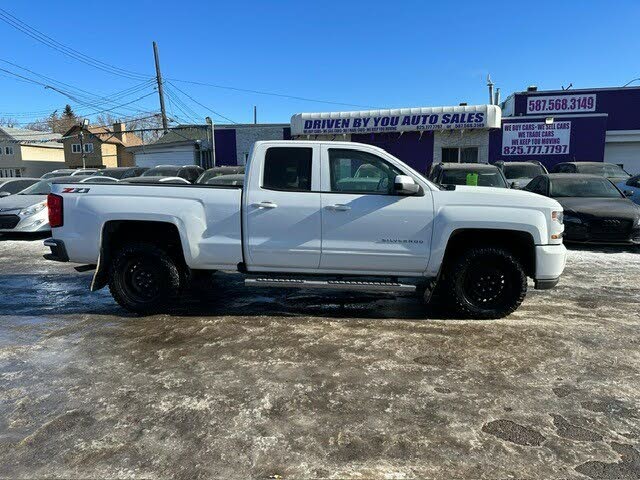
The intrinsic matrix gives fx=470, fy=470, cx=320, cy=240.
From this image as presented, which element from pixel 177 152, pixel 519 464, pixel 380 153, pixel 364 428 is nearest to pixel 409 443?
pixel 364 428

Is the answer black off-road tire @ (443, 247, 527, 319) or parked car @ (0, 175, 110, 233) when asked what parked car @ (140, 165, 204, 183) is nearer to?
parked car @ (0, 175, 110, 233)

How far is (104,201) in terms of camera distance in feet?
17.4

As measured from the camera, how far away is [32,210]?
1151 cm

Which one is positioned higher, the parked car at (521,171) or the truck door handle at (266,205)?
the parked car at (521,171)

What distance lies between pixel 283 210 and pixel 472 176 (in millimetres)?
5981

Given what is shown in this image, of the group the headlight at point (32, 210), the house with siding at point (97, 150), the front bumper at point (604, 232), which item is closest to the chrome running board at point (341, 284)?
the front bumper at point (604, 232)

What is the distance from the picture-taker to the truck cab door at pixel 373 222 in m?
5.06

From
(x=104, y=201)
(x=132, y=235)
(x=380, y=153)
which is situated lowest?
(x=132, y=235)

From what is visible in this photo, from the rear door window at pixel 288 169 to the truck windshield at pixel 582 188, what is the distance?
702cm

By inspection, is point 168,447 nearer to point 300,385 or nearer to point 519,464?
point 300,385

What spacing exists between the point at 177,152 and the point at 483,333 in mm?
25138

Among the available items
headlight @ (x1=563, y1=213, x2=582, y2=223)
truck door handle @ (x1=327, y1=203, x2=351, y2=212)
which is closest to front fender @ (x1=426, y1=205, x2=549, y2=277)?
truck door handle @ (x1=327, y1=203, x2=351, y2=212)

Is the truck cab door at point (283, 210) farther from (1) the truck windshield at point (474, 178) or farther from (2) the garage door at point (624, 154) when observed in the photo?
(2) the garage door at point (624, 154)

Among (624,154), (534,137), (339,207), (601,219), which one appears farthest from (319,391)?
(624,154)
